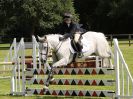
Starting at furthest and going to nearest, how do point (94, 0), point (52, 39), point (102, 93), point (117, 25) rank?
point (94, 0)
point (117, 25)
point (52, 39)
point (102, 93)

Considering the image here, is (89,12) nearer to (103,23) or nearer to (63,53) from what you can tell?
(103,23)

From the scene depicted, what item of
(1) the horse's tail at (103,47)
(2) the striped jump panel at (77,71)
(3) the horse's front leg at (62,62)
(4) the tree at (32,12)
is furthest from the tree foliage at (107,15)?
(2) the striped jump panel at (77,71)

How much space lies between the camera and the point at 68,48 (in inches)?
489

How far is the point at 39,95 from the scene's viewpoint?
1262cm

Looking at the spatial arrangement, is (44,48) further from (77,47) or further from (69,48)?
(77,47)

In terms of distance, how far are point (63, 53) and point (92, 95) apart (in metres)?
1.66

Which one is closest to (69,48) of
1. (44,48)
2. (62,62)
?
(62,62)

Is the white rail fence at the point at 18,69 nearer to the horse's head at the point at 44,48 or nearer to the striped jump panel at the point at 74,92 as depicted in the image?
the striped jump panel at the point at 74,92

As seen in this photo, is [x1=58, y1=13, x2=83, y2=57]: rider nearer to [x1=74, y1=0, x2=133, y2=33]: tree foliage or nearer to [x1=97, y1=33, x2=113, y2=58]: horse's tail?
[x1=97, y1=33, x2=113, y2=58]: horse's tail

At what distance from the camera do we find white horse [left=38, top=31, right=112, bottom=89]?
39.4 ft

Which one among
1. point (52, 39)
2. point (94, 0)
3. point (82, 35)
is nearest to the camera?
point (52, 39)

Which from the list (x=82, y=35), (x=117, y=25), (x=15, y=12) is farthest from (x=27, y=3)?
(x=82, y=35)

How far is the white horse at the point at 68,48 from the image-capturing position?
1202 cm

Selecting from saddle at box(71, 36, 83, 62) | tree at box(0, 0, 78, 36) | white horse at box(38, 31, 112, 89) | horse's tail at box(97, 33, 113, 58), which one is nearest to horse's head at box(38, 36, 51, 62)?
white horse at box(38, 31, 112, 89)
